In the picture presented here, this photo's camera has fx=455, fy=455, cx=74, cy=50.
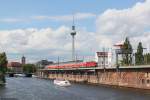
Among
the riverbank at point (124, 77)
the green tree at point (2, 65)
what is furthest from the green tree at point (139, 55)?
the green tree at point (2, 65)

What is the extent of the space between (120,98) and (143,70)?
3893 cm

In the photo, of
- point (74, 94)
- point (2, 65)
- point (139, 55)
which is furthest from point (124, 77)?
point (2, 65)

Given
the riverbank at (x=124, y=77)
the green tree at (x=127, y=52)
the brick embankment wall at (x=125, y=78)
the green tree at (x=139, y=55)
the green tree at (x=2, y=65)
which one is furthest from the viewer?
the green tree at (x=139, y=55)

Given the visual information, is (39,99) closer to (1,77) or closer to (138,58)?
(1,77)

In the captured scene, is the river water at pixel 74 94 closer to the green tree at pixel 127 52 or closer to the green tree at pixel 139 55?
the green tree at pixel 127 52

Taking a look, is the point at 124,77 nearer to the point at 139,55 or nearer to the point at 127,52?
the point at 127,52

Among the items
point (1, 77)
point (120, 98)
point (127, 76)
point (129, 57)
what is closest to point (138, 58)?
point (129, 57)

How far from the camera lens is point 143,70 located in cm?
13375

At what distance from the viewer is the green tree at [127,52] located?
572 ft

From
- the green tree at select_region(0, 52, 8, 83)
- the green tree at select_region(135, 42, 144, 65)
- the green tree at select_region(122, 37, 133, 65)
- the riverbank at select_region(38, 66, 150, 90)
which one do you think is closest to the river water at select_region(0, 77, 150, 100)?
the green tree at select_region(0, 52, 8, 83)

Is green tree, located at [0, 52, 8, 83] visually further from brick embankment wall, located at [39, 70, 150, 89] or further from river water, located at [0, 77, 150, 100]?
brick embankment wall, located at [39, 70, 150, 89]

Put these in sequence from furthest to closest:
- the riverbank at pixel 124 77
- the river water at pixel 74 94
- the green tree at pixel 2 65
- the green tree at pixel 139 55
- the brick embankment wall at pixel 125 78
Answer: the green tree at pixel 139 55
the green tree at pixel 2 65
the riverbank at pixel 124 77
the brick embankment wall at pixel 125 78
the river water at pixel 74 94

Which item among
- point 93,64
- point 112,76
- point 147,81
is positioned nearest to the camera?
point 147,81

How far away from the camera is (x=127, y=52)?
174125mm
